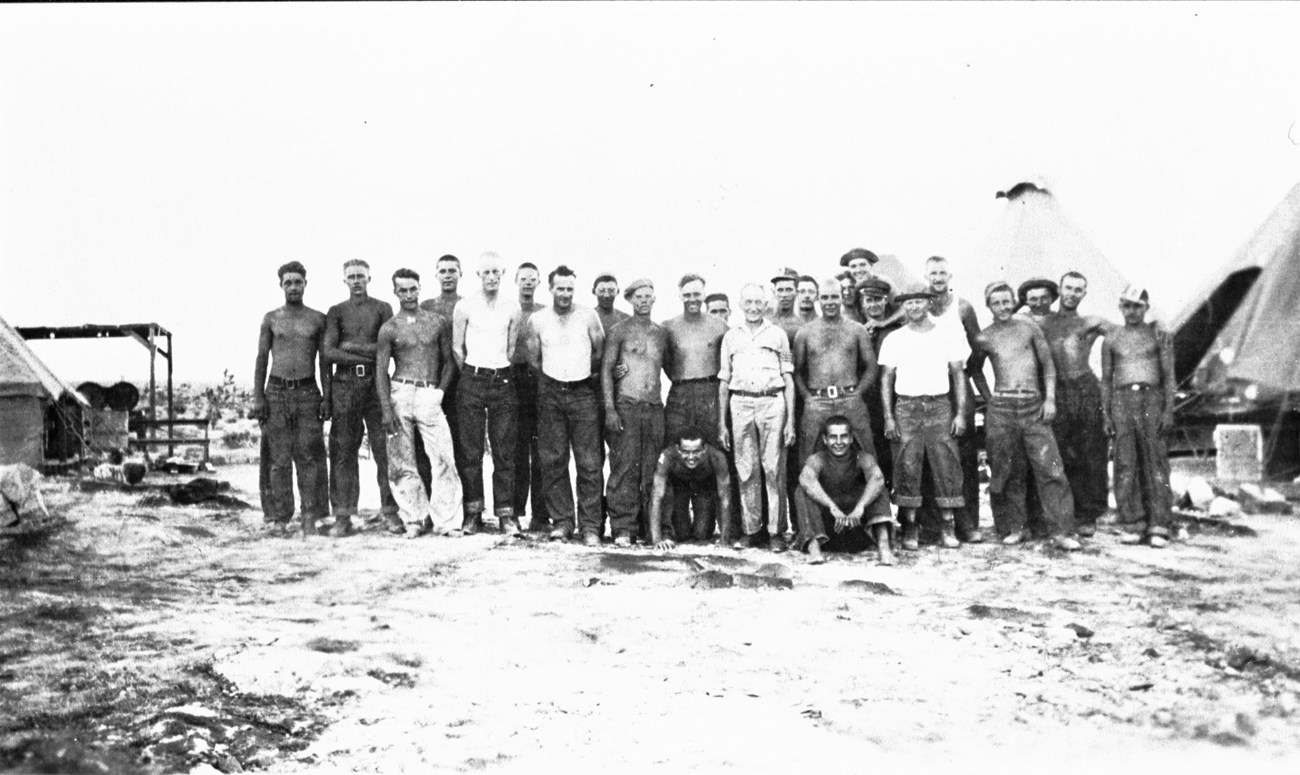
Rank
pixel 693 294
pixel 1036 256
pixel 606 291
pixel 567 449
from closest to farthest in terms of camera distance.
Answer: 1. pixel 693 294
2. pixel 567 449
3. pixel 606 291
4. pixel 1036 256

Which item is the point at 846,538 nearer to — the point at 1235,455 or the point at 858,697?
the point at 858,697

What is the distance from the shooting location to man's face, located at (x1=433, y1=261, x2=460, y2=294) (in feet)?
15.1

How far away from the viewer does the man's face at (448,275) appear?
4617 mm

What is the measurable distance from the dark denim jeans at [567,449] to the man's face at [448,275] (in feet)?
2.38

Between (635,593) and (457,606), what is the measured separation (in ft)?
2.07

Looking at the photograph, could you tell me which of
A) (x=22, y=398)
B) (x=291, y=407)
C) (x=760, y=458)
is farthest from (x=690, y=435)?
(x=22, y=398)

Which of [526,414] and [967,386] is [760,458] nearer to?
[967,386]

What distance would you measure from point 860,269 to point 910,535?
4.49ft

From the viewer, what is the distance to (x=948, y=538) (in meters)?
4.23

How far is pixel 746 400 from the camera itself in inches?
169

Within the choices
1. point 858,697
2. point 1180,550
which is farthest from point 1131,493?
point 858,697

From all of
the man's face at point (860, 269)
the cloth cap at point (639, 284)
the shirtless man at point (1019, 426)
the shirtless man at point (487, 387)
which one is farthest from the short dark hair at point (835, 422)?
the shirtless man at point (487, 387)

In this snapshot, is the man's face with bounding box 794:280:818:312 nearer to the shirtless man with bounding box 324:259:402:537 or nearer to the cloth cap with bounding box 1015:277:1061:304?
the cloth cap with bounding box 1015:277:1061:304

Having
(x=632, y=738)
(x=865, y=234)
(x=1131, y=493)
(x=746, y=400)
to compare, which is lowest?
(x=632, y=738)
